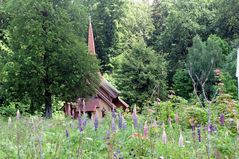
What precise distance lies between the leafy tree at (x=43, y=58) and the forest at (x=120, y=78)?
62 mm

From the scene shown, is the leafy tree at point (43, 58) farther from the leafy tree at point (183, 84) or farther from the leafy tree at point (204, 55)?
the leafy tree at point (204, 55)

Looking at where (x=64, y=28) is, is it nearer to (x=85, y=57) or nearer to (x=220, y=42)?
(x=85, y=57)

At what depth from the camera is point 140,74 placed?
34156 mm

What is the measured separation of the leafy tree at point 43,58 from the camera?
2470cm

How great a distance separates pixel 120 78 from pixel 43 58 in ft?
35.9

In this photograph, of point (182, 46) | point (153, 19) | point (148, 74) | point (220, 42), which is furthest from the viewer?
point (153, 19)

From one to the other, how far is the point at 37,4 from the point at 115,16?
20.9 meters

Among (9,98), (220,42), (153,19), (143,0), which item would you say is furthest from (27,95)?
(143,0)

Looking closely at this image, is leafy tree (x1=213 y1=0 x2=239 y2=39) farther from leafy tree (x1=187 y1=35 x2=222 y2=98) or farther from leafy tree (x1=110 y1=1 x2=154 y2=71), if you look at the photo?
leafy tree (x1=110 y1=1 x2=154 y2=71)

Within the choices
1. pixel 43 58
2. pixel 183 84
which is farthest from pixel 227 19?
pixel 43 58

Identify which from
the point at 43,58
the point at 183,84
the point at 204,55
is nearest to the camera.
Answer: the point at 43,58

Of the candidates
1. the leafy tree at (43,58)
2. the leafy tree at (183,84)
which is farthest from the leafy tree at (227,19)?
the leafy tree at (43,58)

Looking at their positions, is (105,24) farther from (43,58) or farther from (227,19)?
(43,58)

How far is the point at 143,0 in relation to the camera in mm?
54812
